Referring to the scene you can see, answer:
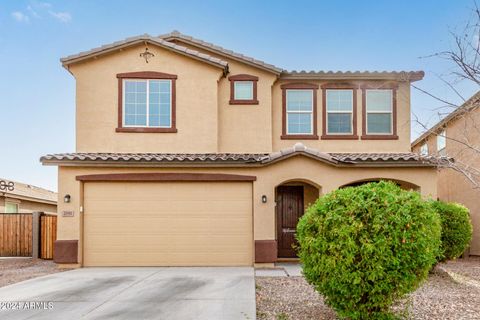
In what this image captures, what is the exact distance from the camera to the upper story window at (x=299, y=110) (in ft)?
52.0

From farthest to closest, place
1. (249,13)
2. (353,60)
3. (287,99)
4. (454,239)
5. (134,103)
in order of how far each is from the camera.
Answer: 1. (249,13)
2. (353,60)
3. (287,99)
4. (134,103)
5. (454,239)

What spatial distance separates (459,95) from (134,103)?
10361 mm

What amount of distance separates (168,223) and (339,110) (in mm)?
7519

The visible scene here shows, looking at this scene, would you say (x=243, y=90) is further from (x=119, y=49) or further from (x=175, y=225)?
(x=175, y=225)

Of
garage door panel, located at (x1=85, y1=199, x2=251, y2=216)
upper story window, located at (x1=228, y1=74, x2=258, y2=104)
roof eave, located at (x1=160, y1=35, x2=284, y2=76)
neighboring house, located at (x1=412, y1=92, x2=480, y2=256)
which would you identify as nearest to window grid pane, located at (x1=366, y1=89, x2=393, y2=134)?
neighboring house, located at (x1=412, y1=92, x2=480, y2=256)

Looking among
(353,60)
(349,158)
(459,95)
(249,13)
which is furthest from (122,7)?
(459,95)

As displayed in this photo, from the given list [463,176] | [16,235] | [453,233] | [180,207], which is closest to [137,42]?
[180,207]

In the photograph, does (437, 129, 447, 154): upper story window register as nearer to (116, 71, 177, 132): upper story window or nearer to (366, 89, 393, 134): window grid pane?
(366, 89, 393, 134): window grid pane

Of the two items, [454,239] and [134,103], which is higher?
[134,103]

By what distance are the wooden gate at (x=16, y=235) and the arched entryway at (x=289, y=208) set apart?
9930mm

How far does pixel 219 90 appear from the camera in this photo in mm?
15586

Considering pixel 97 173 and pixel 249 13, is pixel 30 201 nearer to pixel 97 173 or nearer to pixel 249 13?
pixel 97 173

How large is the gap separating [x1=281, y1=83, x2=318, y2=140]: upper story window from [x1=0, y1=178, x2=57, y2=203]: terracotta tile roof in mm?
14862

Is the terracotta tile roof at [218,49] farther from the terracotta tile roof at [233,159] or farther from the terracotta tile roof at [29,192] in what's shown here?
the terracotta tile roof at [29,192]
